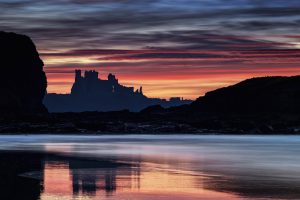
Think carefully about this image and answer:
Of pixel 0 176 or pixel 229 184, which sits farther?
pixel 0 176

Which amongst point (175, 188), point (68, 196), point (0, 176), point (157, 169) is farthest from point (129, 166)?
point (68, 196)

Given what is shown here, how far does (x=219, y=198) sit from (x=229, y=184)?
7870 mm

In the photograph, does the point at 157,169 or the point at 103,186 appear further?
the point at 157,169

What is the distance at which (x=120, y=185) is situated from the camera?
4288 centimetres

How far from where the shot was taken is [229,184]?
4391 cm

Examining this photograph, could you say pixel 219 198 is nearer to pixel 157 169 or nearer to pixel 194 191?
pixel 194 191

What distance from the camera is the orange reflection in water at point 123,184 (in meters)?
37.5

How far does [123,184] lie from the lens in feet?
143

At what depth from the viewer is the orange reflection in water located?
37469mm

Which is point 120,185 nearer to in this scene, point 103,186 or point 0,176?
point 103,186

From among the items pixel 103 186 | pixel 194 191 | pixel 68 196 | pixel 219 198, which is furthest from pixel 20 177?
pixel 219 198

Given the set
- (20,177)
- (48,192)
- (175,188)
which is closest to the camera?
(48,192)

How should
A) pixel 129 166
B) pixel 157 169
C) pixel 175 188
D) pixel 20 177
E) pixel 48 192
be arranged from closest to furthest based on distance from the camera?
1. pixel 48 192
2. pixel 175 188
3. pixel 20 177
4. pixel 157 169
5. pixel 129 166

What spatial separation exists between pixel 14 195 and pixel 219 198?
11.7m
